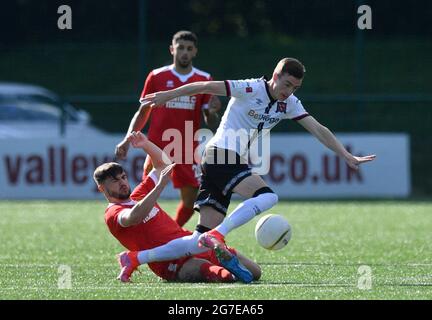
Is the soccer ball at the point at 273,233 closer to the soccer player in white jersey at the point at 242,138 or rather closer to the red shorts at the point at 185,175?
the soccer player in white jersey at the point at 242,138

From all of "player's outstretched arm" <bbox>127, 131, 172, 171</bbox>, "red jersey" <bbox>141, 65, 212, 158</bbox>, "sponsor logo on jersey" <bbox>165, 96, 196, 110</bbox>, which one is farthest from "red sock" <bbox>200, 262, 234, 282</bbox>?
"sponsor logo on jersey" <bbox>165, 96, 196, 110</bbox>

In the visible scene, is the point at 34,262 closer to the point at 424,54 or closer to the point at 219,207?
the point at 219,207

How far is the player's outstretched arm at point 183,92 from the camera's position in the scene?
8273 mm

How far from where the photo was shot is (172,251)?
8273mm

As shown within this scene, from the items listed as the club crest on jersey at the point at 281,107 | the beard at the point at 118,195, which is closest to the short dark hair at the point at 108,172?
the beard at the point at 118,195

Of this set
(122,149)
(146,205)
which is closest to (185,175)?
(122,149)

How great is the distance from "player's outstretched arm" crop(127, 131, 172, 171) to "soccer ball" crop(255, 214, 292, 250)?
3.62 ft

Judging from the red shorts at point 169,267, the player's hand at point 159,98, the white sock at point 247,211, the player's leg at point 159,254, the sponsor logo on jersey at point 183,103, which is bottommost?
the red shorts at point 169,267

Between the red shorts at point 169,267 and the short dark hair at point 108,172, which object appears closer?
the short dark hair at point 108,172

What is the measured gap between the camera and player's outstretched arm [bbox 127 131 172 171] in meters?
8.84

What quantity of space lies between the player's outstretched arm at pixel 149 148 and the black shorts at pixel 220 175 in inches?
20.0

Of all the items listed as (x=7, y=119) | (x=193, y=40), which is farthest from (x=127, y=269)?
(x=7, y=119)

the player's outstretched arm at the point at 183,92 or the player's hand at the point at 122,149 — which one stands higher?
the player's outstretched arm at the point at 183,92

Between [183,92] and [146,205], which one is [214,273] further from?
[183,92]
